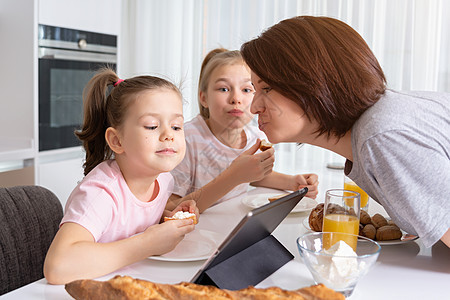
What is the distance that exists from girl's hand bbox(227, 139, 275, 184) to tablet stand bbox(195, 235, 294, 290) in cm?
52

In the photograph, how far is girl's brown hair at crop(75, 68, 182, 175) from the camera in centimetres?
122

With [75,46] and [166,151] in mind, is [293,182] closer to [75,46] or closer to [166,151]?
[166,151]

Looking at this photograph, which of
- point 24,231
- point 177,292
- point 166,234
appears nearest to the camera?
point 177,292

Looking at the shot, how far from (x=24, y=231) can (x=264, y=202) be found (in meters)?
0.73

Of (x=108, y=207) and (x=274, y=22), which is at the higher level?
(x=274, y=22)

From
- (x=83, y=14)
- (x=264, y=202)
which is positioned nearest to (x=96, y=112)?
(x=264, y=202)

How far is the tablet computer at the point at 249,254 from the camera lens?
32.6 inches

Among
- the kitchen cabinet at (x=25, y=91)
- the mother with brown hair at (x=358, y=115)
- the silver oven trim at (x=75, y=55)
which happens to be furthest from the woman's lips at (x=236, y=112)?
the silver oven trim at (x=75, y=55)

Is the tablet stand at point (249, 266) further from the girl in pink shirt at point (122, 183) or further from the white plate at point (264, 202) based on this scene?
the white plate at point (264, 202)

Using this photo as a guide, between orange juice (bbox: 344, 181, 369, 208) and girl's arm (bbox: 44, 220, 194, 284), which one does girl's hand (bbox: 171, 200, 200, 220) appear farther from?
orange juice (bbox: 344, 181, 369, 208)

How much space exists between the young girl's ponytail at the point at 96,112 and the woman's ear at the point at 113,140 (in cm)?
7

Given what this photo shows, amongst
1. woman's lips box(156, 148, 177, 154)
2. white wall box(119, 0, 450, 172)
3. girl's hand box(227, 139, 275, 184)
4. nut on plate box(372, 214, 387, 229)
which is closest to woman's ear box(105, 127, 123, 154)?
woman's lips box(156, 148, 177, 154)

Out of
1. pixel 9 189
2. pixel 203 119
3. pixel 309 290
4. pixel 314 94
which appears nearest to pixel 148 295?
pixel 309 290

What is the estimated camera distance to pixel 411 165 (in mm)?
994
